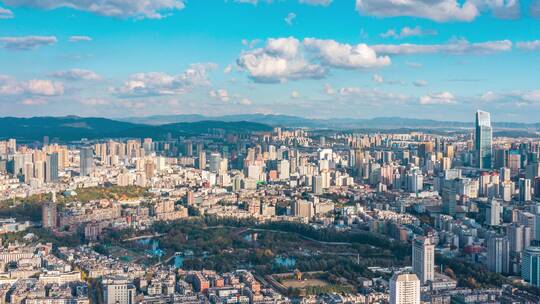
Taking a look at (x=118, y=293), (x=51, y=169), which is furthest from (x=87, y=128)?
(x=118, y=293)

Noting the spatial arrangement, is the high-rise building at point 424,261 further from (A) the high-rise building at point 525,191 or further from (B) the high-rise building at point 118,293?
(A) the high-rise building at point 525,191

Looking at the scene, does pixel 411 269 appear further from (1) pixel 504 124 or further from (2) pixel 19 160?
(1) pixel 504 124

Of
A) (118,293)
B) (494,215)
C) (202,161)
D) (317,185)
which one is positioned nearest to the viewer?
(118,293)

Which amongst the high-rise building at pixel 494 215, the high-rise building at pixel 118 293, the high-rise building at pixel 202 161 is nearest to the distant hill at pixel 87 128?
the high-rise building at pixel 202 161

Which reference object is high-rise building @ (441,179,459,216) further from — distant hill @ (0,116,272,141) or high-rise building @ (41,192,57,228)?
distant hill @ (0,116,272,141)

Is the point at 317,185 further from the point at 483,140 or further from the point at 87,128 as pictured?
the point at 87,128

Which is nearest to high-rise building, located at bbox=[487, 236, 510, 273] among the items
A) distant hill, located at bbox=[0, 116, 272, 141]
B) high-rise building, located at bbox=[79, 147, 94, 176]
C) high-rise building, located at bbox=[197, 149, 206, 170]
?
high-rise building, located at bbox=[79, 147, 94, 176]

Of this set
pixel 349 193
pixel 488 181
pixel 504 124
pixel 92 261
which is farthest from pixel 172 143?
pixel 504 124
